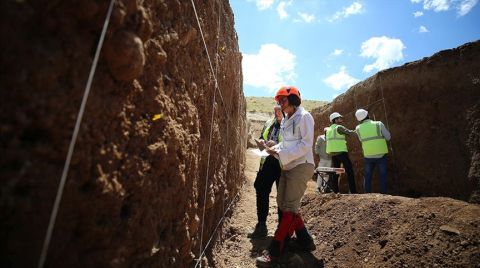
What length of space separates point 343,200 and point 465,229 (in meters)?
1.69

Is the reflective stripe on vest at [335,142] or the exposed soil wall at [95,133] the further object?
the reflective stripe on vest at [335,142]

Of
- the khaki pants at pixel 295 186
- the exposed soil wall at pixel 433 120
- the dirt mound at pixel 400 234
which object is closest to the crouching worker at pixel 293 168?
the khaki pants at pixel 295 186

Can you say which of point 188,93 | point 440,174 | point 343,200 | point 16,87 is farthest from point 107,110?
point 440,174

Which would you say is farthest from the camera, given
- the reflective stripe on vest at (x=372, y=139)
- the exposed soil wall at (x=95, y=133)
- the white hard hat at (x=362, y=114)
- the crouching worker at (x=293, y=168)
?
the white hard hat at (x=362, y=114)

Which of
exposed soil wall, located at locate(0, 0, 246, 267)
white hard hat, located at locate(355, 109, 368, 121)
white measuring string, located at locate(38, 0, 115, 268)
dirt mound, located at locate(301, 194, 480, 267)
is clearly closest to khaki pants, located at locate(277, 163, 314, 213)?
dirt mound, located at locate(301, 194, 480, 267)

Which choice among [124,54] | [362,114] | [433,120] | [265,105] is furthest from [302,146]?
[265,105]

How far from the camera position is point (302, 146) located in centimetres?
317

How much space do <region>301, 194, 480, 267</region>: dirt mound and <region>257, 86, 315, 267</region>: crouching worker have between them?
0.42m

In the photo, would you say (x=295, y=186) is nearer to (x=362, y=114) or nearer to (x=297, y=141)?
(x=297, y=141)

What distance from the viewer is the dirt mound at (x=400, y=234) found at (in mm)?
2564

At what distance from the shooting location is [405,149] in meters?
6.46

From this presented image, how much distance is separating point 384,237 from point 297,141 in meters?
1.29

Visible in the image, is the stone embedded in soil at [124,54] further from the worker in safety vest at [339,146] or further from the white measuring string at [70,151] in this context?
the worker in safety vest at [339,146]

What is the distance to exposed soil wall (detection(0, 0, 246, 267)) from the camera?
75cm
